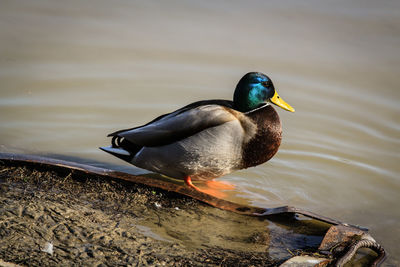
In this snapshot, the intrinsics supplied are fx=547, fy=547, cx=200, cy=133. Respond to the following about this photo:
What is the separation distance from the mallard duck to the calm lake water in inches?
17.4

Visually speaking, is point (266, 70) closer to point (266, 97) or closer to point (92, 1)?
point (266, 97)

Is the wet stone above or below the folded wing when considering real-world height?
below

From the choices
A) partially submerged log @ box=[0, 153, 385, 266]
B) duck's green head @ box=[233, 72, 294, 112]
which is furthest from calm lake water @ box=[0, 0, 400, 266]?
duck's green head @ box=[233, 72, 294, 112]

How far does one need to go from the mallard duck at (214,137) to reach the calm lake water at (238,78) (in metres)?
0.44

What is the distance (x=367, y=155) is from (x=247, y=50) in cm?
245

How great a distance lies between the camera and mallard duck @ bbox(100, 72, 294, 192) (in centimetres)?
412

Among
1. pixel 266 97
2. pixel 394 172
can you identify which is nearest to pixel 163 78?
pixel 266 97

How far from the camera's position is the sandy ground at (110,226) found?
2857 millimetres

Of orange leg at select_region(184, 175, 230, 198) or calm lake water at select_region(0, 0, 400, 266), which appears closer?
orange leg at select_region(184, 175, 230, 198)

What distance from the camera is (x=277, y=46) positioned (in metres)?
7.11

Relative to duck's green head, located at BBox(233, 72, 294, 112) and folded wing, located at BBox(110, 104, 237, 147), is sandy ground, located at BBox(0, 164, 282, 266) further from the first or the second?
duck's green head, located at BBox(233, 72, 294, 112)

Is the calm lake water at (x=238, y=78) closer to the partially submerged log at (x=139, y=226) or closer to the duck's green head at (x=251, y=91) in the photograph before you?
the partially submerged log at (x=139, y=226)

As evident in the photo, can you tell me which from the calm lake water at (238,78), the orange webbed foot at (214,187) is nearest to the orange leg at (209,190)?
the orange webbed foot at (214,187)

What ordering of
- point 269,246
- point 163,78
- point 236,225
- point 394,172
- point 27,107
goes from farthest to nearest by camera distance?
point 163,78
point 27,107
point 394,172
point 236,225
point 269,246
